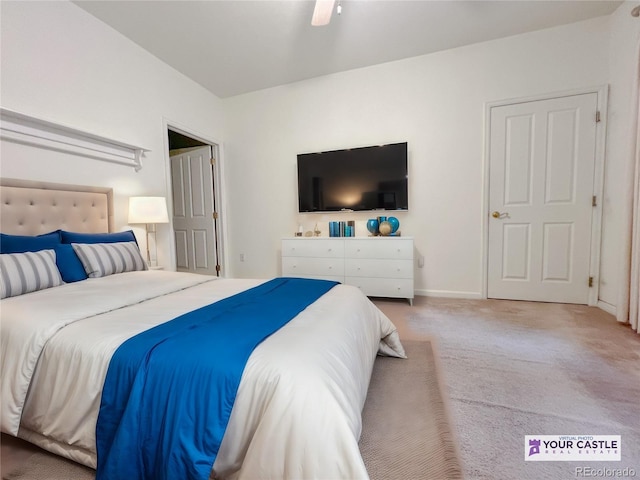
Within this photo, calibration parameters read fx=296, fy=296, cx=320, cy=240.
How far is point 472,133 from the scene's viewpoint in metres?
3.20

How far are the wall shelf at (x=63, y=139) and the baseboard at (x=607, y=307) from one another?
15.1 ft

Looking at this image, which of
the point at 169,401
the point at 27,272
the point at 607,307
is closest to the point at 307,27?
the point at 27,272

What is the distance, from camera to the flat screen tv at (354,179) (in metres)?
3.34

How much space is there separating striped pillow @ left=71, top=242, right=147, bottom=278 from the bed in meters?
0.20

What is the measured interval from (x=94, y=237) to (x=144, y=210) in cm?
54

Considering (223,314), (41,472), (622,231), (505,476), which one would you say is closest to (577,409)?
(505,476)

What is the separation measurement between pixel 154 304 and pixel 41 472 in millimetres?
705

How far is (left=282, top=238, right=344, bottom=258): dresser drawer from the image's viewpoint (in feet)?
11.0

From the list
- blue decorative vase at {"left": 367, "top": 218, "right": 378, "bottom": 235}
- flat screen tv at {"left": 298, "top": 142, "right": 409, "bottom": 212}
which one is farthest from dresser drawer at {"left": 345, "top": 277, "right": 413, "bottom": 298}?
flat screen tv at {"left": 298, "top": 142, "right": 409, "bottom": 212}

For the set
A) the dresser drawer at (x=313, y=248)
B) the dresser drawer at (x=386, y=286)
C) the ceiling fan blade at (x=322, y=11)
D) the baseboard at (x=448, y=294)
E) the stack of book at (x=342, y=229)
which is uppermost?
the ceiling fan blade at (x=322, y=11)

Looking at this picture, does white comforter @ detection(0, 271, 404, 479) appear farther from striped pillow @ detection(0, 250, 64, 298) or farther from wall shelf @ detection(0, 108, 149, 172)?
wall shelf @ detection(0, 108, 149, 172)

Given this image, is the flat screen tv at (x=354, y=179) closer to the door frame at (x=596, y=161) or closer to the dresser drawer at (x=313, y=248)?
the dresser drawer at (x=313, y=248)

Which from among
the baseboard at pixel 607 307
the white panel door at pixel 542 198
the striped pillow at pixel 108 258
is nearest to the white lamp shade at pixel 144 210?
the striped pillow at pixel 108 258

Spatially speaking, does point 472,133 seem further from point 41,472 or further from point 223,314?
point 41,472
